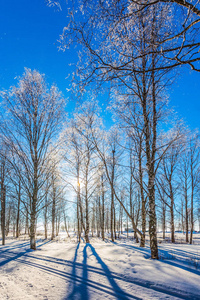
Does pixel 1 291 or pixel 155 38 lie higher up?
pixel 155 38

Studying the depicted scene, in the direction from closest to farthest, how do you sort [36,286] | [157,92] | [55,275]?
1. [36,286]
2. [55,275]
3. [157,92]

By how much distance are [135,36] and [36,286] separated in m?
5.03

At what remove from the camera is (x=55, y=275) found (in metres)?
3.54

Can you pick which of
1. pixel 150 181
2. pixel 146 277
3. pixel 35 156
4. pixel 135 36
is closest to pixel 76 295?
pixel 146 277

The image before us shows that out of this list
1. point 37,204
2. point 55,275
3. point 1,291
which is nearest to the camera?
point 1,291

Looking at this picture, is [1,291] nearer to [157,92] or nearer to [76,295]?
[76,295]

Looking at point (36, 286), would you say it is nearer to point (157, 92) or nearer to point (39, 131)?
point (157, 92)

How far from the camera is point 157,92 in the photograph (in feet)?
18.1

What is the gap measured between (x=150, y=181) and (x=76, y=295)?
357 centimetres

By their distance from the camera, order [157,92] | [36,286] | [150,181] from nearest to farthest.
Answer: [36,286], [150,181], [157,92]

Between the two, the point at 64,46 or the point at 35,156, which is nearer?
the point at 64,46

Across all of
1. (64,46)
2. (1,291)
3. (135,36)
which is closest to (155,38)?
(135,36)

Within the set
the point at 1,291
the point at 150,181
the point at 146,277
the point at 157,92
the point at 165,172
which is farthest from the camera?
the point at 165,172

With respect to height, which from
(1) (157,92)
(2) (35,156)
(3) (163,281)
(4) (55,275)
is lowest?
(4) (55,275)
